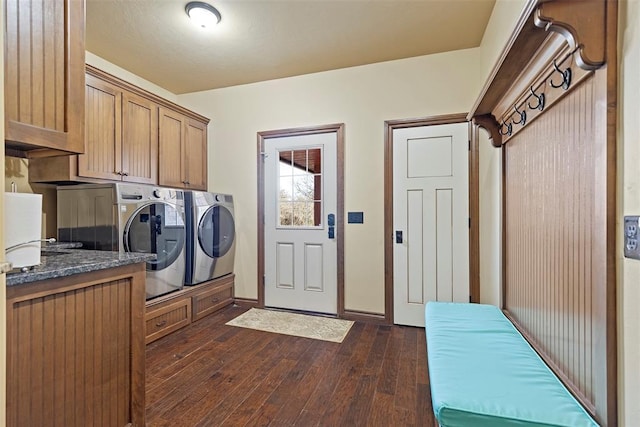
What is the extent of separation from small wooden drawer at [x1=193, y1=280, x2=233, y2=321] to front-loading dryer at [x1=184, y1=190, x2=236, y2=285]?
0.14 meters

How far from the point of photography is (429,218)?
293 centimetres

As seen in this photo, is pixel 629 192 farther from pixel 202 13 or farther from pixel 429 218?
pixel 202 13

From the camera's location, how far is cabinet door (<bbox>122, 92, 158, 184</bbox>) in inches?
107

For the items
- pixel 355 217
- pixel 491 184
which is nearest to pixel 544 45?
pixel 491 184

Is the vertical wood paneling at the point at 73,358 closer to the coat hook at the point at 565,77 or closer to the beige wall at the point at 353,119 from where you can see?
the coat hook at the point at 565,77

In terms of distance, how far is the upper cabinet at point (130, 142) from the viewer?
2.42 m

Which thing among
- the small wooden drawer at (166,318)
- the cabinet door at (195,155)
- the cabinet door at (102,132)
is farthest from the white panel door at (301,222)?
the cabinet door at (102,132)

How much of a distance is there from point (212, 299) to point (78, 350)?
215cm

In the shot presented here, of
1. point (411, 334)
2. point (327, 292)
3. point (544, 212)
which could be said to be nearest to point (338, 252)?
point (327, 292)

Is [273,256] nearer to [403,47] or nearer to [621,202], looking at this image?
[403,47]

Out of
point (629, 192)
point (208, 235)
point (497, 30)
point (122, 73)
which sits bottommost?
point (208, 235)

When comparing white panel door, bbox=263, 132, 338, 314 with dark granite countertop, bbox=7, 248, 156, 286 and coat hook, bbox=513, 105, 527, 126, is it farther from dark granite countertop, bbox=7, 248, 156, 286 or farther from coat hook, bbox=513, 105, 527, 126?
dark granite countertop, bbox=7, 248, 156, 286

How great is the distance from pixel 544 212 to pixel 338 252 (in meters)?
2.01

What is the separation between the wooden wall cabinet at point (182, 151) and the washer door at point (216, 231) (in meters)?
0.46
